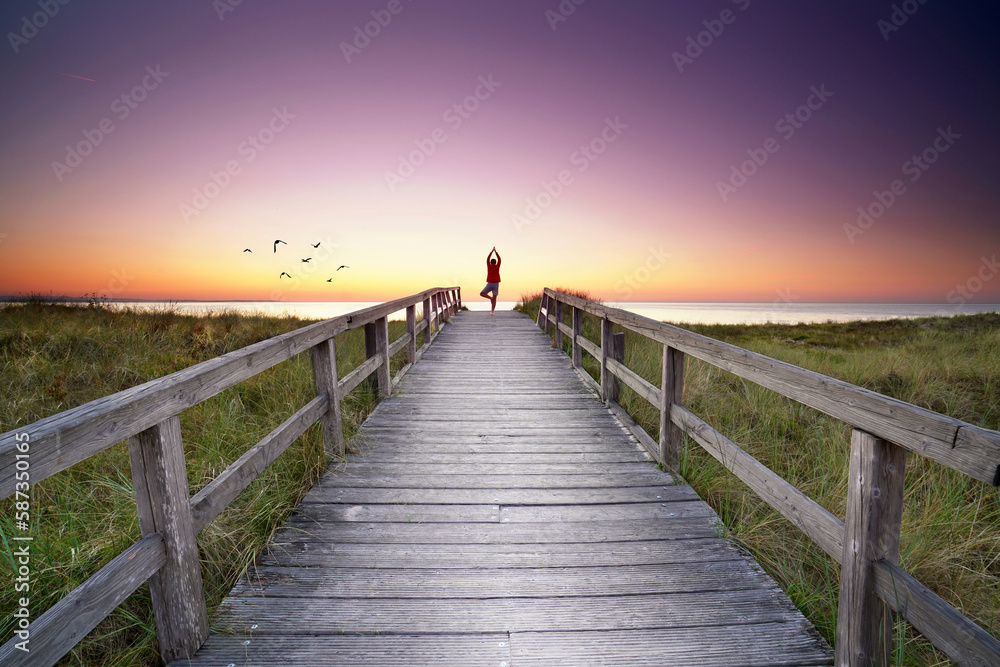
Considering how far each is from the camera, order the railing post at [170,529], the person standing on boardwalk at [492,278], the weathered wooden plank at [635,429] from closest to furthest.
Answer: the railing post at [170,529]
the weathered wooden plank at [635,429]
the person standing on boardwalk at [492,278]

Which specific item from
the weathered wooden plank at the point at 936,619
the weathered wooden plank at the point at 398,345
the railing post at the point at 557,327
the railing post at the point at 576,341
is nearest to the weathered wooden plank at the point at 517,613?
the weathered wooden plank at the point at 936,619

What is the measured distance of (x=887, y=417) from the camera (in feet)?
4.90

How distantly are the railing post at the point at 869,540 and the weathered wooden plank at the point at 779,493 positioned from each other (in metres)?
0.11

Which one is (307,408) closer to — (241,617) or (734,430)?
(241,617)

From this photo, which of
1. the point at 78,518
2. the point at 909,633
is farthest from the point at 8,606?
the point at 909,633

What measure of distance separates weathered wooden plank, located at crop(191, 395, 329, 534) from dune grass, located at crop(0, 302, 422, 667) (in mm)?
315

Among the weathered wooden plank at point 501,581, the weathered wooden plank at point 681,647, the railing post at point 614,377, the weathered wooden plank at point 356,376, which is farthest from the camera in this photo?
the railing post at point 614,377

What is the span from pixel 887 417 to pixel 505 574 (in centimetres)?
170

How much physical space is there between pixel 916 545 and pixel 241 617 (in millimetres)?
3183

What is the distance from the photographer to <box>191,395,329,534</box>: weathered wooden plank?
1896mm

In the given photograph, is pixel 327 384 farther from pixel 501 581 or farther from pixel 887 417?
pixel 887 417

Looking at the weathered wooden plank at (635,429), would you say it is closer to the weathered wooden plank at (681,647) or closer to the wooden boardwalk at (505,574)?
the wooden boardwalk at (505,574)

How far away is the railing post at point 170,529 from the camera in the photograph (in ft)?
5.39

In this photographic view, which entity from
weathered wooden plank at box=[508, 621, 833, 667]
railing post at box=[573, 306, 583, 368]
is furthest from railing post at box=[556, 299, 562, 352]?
weathered wooden plank at box=[508, 621, 833, 667]
